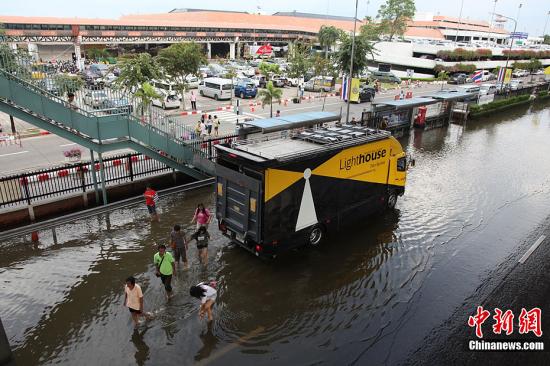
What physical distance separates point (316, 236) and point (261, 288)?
2.67 meters

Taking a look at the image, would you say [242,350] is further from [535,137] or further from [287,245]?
[535,137]

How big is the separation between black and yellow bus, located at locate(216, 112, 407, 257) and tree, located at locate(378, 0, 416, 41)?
8049cm

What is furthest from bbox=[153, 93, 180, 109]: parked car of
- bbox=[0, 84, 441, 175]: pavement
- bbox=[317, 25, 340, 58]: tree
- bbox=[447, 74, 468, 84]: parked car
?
bbox=[317, 25, 340, 58]: tree

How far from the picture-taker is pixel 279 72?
163 ft

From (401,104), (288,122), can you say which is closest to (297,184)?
(288,122)

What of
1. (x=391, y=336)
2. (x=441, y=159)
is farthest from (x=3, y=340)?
(x=441, y=159)

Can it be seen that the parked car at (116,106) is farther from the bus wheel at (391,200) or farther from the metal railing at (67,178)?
the bus wheel at (391,200)

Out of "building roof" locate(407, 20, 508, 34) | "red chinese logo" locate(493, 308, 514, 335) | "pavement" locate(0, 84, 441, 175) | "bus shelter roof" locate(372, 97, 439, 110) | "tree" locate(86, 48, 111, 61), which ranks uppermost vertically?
"building roof" locate(407, 20, 508, 34)

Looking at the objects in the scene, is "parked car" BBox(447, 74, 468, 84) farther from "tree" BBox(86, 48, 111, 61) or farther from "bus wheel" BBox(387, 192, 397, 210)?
"tree" BBox(86, 48, 111, 61)

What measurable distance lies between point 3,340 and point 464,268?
11.0 m

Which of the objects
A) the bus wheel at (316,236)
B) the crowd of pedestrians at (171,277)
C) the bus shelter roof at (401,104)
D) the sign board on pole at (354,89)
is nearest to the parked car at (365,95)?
the sign board on pole at (354,89)

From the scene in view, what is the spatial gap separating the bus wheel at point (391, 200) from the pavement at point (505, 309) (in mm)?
4305

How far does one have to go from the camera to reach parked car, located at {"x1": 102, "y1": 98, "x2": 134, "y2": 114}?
13.6 metres

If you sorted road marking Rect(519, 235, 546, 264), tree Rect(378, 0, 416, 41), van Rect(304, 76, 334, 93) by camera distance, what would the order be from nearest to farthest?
1. road marking Rect(519, 235, 546, 264)
2. van Rect(304, 76, 334, 93)
3. tree Rect(378, 0, 416, 41)
